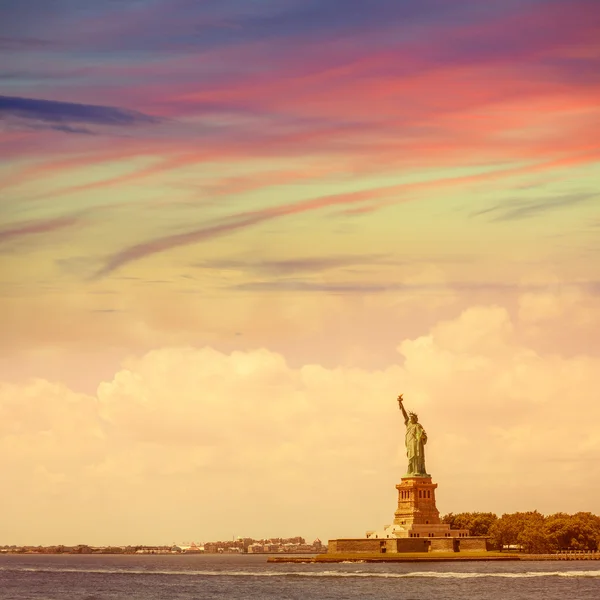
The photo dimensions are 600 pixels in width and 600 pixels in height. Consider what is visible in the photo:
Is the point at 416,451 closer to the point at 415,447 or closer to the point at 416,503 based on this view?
the point at 415,447

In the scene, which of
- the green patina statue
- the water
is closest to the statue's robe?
the green patina statue

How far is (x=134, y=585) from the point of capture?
14812cm

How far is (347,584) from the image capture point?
130m

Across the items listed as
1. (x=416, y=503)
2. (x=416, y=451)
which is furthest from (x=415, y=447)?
(x=416, y=503)

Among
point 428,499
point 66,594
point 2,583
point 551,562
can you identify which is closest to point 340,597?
point 66,594

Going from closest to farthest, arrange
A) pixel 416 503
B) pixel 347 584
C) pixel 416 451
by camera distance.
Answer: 1. pixel 347 584
2. pixel 416 503
3. pixel 416 451

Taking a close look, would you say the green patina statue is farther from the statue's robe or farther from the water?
the water

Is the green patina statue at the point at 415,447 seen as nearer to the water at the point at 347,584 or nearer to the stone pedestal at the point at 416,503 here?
the stone pedestal at the point at 416,503

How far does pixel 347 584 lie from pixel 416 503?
163 feet

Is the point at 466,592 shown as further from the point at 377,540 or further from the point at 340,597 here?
the point at 377,540

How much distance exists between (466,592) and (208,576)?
62317mm

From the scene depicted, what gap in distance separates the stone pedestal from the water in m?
9.77

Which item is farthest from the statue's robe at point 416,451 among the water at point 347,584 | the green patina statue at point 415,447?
the water at point 347,584

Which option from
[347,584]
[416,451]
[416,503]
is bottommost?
[347,584]
